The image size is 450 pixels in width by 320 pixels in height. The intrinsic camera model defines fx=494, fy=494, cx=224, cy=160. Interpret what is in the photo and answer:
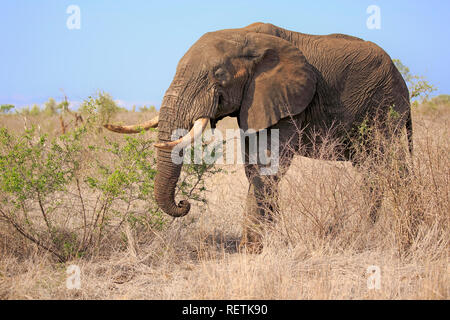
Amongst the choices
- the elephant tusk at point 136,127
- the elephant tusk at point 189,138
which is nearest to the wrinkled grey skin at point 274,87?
the elephant tusk at point 189,138

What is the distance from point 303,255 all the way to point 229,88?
2.08 meters

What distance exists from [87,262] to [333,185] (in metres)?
2.95

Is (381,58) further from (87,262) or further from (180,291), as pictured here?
(87,262)

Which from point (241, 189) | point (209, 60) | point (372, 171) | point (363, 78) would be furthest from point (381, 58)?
point (241, 189)

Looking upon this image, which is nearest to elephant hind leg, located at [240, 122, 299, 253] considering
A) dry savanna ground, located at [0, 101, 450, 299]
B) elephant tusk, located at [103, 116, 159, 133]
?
dry savanna ground, located at [0, 101, 450, 299]

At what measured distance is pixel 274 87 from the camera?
598 centimetres

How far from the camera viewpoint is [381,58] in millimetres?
6867

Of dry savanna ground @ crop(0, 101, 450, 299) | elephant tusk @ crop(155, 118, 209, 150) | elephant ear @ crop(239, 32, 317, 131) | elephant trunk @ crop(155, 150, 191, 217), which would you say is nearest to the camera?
dry savanna ground @ crop(0, 101, 450, 299)

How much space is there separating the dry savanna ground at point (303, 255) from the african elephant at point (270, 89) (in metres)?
0.53

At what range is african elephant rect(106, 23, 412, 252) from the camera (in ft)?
18.4

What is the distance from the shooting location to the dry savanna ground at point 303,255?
4693 millimetres

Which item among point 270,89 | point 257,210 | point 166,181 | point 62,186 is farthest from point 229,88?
point 62,186

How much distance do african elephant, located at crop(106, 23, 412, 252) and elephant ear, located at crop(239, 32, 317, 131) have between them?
12 millimetres

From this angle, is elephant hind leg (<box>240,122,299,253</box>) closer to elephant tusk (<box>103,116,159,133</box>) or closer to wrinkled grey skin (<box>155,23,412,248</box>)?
wrinkled grey skin (<box>155,23,412,248</box>)
